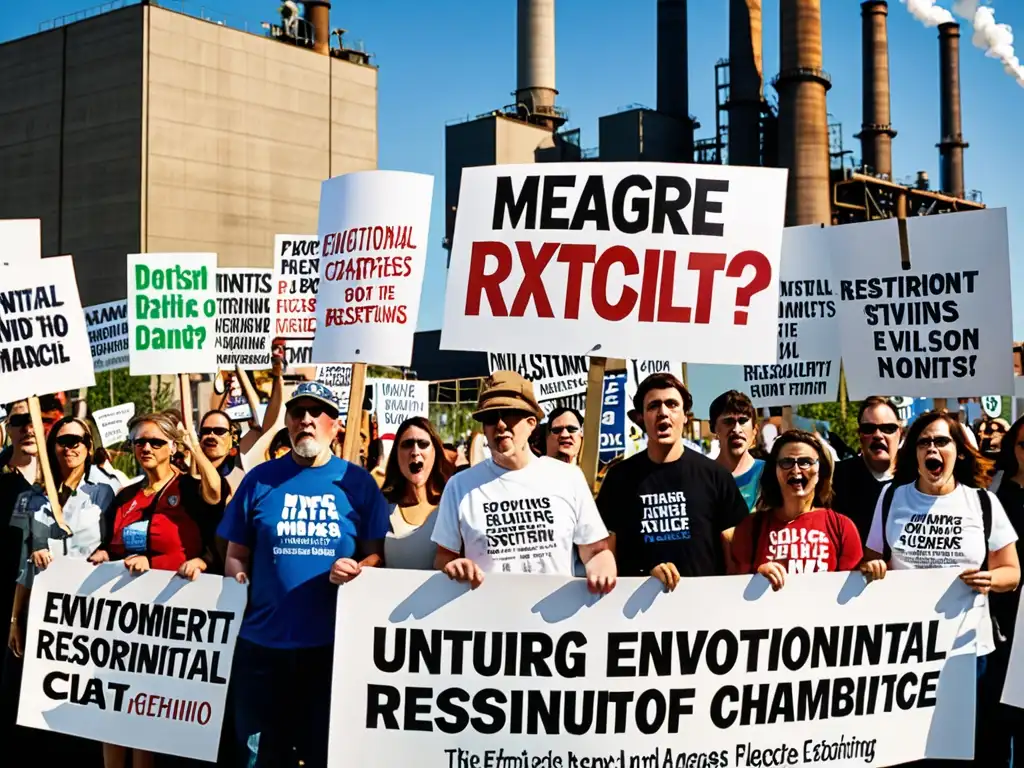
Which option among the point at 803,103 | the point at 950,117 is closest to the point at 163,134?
the point at 803,103

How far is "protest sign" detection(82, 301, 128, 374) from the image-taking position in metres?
12.3

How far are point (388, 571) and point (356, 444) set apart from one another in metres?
1.83

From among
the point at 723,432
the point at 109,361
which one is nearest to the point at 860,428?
the point at 723,432

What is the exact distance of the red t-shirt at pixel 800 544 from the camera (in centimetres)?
506

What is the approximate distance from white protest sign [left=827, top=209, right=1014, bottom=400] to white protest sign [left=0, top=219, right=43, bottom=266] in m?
4.90

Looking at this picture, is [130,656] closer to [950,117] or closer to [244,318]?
[244,318]

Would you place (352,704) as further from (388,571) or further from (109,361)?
(109,361)

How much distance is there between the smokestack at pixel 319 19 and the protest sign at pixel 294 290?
215 ft

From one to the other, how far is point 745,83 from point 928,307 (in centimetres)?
5130

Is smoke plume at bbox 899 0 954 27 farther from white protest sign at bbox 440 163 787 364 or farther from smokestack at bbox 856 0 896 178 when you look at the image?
white protest sign at bbox 440 163 787 364

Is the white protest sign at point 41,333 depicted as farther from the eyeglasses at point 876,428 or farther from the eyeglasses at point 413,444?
the eyeglasses at point 876,428

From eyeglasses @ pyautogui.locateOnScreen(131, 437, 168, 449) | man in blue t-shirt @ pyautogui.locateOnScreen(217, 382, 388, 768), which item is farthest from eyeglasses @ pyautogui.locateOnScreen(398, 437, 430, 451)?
eyeglasses @ pyautogui.locateOnScreen(131, 437, 168, 449)

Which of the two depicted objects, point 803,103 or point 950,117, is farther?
point 950,117

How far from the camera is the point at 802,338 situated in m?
9.73
